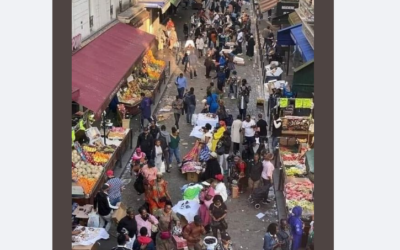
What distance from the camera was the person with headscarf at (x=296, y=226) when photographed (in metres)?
13.4

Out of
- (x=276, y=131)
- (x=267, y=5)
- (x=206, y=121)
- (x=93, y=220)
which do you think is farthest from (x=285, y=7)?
(x=93, y=220)

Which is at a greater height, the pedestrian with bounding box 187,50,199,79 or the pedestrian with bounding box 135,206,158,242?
the pedestrian with bounding box 187,50,199,79

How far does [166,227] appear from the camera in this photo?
1320 centimetres

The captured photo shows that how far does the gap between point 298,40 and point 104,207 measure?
47.0 ft

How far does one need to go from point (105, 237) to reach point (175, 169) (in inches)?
200

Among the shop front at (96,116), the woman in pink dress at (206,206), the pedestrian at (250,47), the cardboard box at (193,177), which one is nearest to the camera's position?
the woman in pink dress at (206,206)

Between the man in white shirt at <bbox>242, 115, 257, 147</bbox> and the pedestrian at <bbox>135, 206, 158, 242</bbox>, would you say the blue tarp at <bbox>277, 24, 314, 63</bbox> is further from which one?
the pedestrian at <bbox>135, 206, 158, 242</bbox>

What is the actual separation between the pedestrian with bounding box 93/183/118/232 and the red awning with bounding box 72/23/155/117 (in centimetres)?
327

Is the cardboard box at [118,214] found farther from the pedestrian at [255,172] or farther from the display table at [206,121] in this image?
the display table at [206,121]

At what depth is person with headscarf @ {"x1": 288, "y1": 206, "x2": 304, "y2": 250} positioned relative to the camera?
44.0ft

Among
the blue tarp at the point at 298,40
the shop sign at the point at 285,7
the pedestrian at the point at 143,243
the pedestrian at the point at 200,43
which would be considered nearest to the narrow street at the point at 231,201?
the pedestrian at the point at 143,243

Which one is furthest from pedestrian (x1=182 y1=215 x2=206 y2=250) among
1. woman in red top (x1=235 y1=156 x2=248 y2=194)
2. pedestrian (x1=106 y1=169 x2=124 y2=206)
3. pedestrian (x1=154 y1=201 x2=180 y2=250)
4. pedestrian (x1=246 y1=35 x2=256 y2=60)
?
Result: pedestrian (x1=246 y1=35 x2=256 y2=60)

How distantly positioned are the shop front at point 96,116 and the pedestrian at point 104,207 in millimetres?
603
